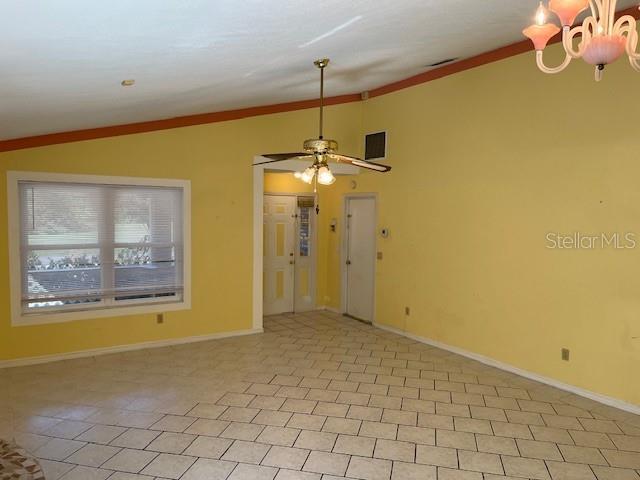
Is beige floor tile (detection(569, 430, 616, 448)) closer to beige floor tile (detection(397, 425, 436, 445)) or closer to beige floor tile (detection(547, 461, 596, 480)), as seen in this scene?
beige floor tile (detection(547, 461, 596, 480))

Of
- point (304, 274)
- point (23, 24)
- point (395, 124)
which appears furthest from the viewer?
point (304, 274)

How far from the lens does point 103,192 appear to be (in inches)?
191

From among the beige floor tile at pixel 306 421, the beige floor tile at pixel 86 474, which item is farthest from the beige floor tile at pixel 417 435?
the beige floor tile at pixel 86 474

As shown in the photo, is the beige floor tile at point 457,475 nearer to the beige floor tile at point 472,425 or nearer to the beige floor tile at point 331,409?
the beige floor tile at point 472,425

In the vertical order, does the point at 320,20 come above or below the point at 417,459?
above

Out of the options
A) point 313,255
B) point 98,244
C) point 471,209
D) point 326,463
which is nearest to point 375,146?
point 471,209

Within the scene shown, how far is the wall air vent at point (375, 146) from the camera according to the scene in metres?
6.02

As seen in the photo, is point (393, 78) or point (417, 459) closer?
point (417, 459)

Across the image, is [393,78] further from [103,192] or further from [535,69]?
[103,192]

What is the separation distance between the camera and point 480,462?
113 inches

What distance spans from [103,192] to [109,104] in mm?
1657

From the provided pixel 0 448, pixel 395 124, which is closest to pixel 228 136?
pixel 395 124

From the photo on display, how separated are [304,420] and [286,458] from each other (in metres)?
0.55

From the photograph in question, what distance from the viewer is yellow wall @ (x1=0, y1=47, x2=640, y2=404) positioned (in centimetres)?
378
